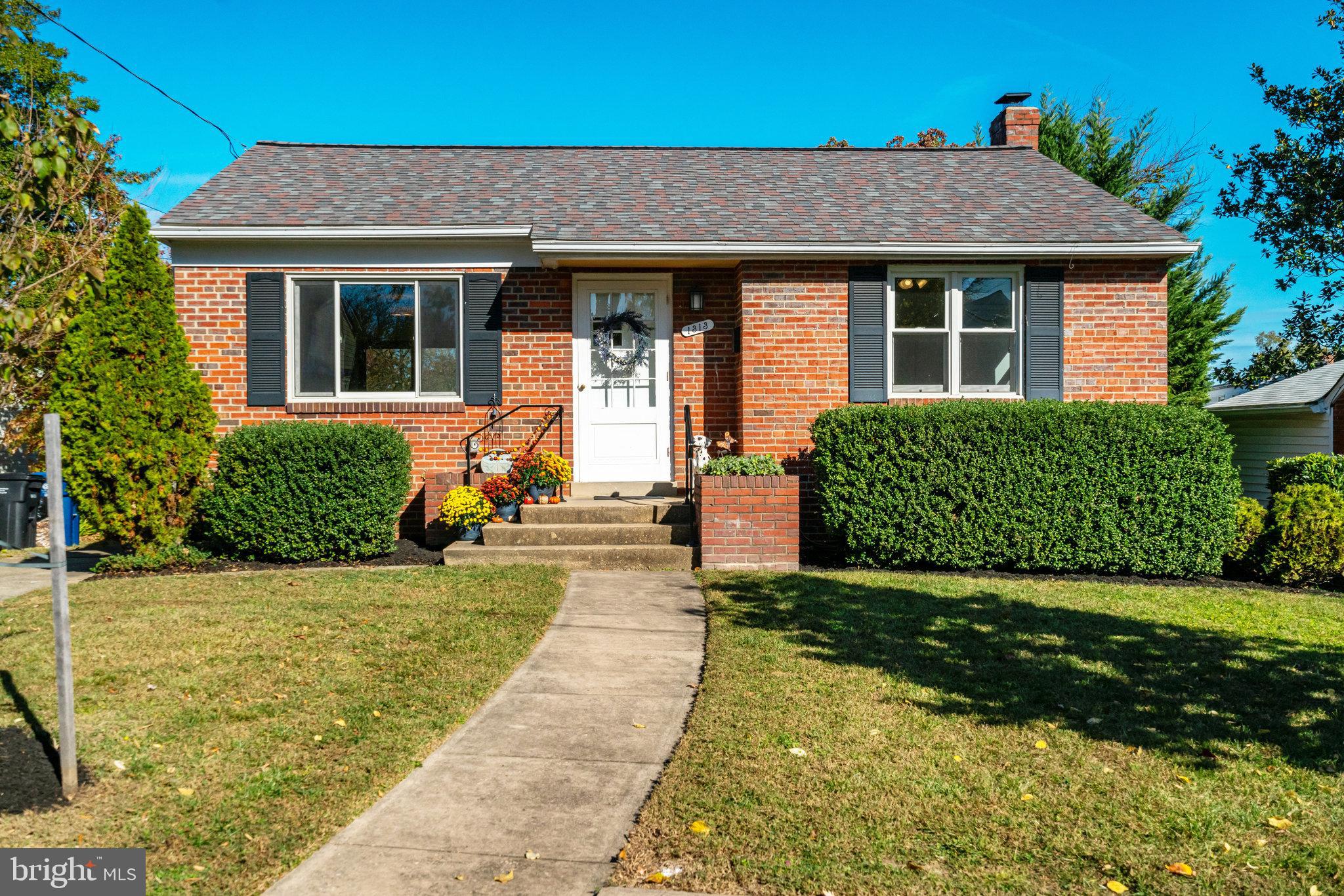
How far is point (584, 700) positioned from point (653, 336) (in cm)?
633

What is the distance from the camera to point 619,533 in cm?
856

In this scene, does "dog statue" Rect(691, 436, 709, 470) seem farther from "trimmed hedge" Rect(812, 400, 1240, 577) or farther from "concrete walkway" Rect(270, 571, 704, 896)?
"concrete walkway" Rect(270, 571, 704, 896)

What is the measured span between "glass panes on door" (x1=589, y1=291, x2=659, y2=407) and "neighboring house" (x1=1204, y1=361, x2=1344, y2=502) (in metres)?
9.04

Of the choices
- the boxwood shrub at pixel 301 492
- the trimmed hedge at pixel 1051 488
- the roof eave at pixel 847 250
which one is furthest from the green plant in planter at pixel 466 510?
the trimmed hedge at pixel 1051 488

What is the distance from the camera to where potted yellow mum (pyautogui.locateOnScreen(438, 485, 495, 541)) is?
8836 millimetres

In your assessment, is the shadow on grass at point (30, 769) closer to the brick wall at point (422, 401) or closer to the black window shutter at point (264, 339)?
the brick wall at point (422, 401)

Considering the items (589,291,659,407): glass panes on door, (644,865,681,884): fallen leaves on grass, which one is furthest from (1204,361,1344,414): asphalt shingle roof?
(644,865,681,884): fallen leaves on grass

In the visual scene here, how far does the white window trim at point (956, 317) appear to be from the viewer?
9969 mm

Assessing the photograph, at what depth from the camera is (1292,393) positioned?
14789mm

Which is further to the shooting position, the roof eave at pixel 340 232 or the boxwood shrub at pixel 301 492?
the roof eave at pixel 340 232

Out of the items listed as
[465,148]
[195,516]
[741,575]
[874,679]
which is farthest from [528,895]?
[465,148]

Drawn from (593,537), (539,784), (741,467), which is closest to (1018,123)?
(741,467)

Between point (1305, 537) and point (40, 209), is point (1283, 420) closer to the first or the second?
point (1305, 537)

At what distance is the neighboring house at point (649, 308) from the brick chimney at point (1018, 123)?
318 centimetres
